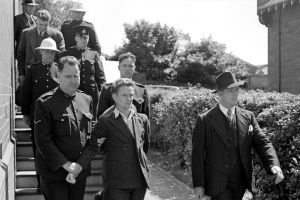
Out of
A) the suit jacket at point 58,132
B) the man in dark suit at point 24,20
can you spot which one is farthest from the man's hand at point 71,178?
the man in dark suit at point 24,20

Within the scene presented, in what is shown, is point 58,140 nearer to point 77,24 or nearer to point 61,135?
point 61,135

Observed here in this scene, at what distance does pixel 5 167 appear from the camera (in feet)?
15.8

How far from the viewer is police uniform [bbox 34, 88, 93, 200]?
487 cm

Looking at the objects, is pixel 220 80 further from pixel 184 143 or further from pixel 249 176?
pixel 184 143

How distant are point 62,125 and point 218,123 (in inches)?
61.2

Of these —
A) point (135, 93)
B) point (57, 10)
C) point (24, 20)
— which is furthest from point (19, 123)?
point (57, 10)

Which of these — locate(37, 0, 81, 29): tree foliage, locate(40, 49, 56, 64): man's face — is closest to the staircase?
locate(40, 49, 56, 64): man's face

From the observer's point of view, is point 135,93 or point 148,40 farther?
point 148,40

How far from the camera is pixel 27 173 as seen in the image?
24.3 ft

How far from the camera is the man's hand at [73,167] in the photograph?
4.79 m

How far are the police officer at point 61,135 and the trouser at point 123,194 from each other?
0.95 feet

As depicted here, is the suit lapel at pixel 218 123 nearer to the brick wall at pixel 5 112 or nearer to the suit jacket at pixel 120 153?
the suit jacket at pixel 120 153

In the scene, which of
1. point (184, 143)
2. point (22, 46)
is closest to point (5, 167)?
point (22, 46)

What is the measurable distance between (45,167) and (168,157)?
825 cm
